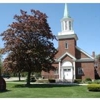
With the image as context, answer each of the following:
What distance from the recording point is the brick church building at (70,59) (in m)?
43.8

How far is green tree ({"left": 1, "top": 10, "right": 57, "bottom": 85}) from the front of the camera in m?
29.2

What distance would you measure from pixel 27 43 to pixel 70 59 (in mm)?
16368

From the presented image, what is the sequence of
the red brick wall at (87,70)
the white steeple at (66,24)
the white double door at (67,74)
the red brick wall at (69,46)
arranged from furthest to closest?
the white steeple at (66,24) < the red brick wall at (69,46) < the white double door at (67,74) < the red brick wall at (87,70)

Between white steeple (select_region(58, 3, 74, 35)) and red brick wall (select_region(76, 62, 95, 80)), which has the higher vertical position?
white steeple (select_region(58, 3, 74, 35))

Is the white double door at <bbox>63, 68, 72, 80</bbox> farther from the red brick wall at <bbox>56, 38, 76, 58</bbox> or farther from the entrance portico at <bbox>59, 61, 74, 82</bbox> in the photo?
the red brick wall at <bbox>56, 38, 76, 58</bbox>

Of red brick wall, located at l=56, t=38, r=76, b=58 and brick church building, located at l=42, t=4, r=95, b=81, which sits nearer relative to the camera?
brick church building, located at l=42, t=4, r=95, b=81

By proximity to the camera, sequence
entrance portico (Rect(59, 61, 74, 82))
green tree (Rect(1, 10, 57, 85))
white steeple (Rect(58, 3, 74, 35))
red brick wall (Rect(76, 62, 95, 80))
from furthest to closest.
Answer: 1. white steeple (Rect(58, 3, 74, 35))
2. entrance portico (Rect(59, 61, 74, 82))
3. red brick wall (Rect(76, 62, 95, 80))
4. green tree (Rect(1, 10, 57, 85))

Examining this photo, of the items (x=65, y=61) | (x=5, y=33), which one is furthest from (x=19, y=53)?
(x=65, y=61)

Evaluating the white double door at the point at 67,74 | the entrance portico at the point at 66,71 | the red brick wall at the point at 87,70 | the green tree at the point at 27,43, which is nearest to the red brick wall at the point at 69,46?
the entrance portico at the point at 66,71

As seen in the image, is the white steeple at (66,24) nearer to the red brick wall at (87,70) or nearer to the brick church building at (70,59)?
the brick church building at (70,59)

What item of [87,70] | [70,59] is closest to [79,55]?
[70,59]

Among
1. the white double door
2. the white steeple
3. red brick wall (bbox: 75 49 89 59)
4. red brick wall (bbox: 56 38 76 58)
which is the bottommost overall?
the white double door

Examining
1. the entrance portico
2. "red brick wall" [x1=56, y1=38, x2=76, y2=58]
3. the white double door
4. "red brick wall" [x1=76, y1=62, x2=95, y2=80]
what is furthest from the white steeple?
the white double door

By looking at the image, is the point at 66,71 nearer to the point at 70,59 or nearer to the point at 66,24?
the point at 70,59
